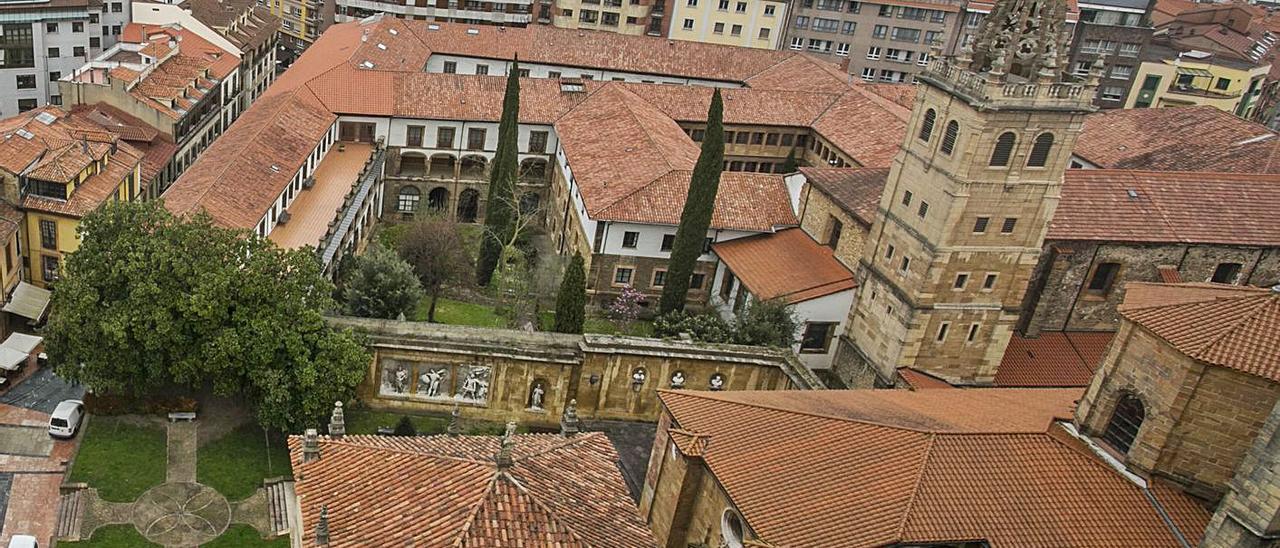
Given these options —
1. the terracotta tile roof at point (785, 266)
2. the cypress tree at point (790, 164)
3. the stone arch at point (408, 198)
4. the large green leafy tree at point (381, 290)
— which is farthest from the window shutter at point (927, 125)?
the stone arch at point (408, 198)

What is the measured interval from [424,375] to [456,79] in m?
36.0

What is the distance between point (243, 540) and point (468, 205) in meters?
42.4

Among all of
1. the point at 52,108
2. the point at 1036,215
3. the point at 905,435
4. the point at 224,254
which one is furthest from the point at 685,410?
the point at 52,108

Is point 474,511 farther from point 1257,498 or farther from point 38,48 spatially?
point 38,48

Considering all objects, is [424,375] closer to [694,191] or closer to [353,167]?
[694,191]

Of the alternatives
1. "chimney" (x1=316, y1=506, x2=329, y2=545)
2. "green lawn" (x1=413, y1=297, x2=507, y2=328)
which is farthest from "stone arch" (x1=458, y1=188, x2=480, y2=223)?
"chimney" (x1=316, y1=506, x2=329, y2=545)

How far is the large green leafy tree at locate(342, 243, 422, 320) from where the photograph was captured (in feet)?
153

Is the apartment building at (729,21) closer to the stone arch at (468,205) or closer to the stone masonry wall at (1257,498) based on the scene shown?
the stone arch at (468,205)

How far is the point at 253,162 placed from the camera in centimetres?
5388

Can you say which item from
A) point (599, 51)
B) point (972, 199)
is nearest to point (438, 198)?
point (599, 51)

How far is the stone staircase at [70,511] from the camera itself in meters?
34.2

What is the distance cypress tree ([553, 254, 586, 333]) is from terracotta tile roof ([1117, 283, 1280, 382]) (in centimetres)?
2483

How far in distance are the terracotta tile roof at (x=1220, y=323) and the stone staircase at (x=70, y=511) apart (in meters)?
35.9

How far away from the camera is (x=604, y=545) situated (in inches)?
885
